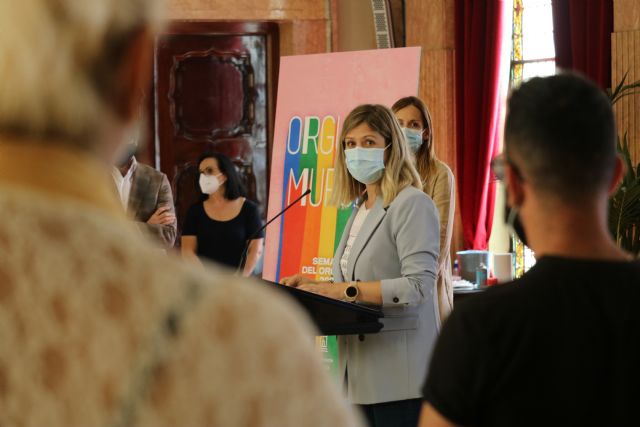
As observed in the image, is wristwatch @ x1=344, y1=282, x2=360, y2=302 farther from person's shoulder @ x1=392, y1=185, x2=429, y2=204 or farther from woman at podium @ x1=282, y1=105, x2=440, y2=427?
person's shoulder @ x1=392, y1=185, x2=429, y2=204

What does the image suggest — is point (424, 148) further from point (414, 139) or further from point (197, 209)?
point (197, 209)

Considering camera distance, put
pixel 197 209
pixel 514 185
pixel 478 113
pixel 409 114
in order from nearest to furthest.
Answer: pixel 514 185
pixel 409 114
pixel 197 209
pixel 478 113

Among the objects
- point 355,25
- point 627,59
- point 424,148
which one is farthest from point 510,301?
point 355,25

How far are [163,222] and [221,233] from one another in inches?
35.0

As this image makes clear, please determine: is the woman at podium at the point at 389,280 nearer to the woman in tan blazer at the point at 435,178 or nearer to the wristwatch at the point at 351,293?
the wristwatch at the point at 351,293

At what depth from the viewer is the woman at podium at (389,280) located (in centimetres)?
336

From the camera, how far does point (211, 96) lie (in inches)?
372

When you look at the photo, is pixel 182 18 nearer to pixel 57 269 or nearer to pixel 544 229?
pixel 544 229

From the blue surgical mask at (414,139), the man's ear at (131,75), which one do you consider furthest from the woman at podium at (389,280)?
the man's ear at (131,75)

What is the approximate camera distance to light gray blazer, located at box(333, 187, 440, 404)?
11.0 feet

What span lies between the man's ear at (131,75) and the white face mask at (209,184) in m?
5.93

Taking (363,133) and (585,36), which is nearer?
(363,133)

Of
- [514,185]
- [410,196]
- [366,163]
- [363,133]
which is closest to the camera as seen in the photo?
[514,185]

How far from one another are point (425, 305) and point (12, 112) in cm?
288
